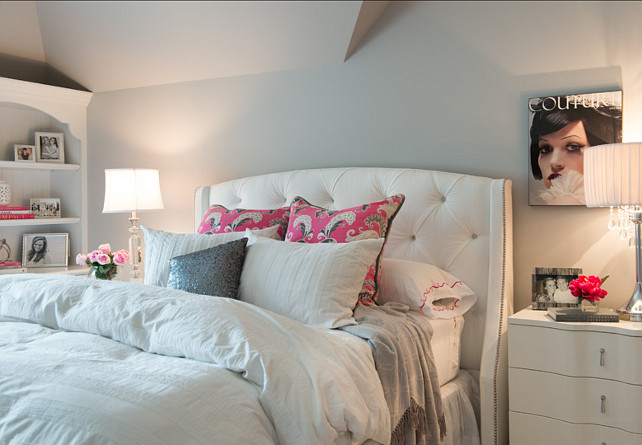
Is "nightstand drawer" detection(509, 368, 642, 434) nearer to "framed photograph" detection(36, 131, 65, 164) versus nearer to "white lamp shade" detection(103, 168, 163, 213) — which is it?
"white lamp shade" detection(103, 168, 163, 213)

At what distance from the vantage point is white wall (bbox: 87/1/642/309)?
2266 millimetres

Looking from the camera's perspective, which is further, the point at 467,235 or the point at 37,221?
the point at 37,221

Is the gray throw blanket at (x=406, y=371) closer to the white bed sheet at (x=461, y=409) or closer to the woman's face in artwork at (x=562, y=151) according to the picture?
the white bed sheet at (x=461, y=409)

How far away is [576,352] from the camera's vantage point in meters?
1.91

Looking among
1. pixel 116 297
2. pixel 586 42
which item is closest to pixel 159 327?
pixel 116 297

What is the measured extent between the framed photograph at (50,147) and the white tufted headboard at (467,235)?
1966 millimetres

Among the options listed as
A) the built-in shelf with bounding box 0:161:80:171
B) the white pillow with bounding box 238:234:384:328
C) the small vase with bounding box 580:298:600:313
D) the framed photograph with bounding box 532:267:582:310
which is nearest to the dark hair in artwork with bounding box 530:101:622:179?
the framed photograph with bounding box 532:267:582:310

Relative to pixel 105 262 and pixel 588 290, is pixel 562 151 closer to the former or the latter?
pixel 588 290

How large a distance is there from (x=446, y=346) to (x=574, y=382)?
46 cm

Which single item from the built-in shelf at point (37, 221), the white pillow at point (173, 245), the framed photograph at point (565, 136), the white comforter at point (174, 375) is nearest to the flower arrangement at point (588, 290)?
the framed photograph at point (565, 136)

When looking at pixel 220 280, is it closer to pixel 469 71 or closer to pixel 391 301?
pixel 391 301

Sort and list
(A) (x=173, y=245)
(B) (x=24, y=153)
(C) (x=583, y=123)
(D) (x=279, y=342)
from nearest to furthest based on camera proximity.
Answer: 1. (D) (x=279, y=342)
2. (C) (x=583, y=123)
3. (A) (x=173, y=245)
4. (B) (x=24, y=153)

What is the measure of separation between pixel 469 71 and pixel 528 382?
131cm

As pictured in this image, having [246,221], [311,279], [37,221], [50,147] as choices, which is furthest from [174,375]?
[50,147]
